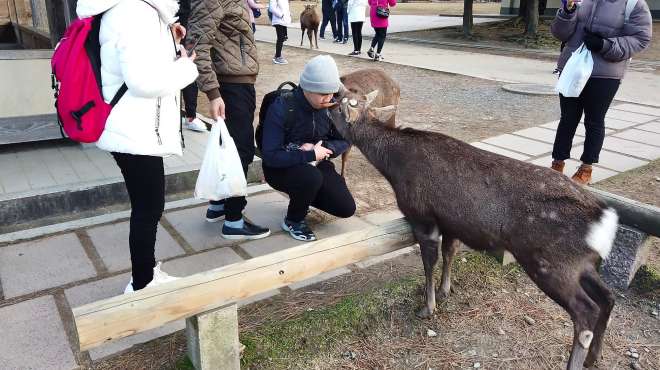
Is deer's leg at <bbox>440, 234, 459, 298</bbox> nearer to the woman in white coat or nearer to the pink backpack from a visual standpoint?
the pink backpack

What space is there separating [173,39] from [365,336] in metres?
1.83

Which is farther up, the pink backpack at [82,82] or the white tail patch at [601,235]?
the pink backpack at [82,82]

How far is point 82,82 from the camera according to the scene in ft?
7.60

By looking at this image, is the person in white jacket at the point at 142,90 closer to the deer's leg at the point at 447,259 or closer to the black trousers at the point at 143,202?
the black trousers at the point at 143,202

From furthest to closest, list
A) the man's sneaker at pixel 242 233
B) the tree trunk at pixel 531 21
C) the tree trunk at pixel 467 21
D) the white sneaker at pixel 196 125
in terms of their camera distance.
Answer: the tree trunk at pixel 467 21
the tree trunk at pixel 531 21
the white sneaker at pixel 196 125
the man's sneaker at pixel 242 233

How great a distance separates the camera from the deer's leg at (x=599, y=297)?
2395mm

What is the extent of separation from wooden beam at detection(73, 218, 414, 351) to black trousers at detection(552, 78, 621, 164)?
2733mm

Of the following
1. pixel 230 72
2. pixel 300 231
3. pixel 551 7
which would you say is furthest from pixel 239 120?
pixel 551 7

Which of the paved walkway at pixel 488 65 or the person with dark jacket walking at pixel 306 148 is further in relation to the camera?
the paved walkway at pixel 488 65

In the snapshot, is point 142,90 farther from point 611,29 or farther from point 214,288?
point 611,29

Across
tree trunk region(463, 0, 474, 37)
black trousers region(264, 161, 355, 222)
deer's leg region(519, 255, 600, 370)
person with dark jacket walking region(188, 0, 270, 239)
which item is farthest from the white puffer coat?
tree trunk region(463, 0, 474, 37)

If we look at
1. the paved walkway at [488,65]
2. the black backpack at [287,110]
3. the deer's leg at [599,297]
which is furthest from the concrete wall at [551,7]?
the deer's leg at [599,297]

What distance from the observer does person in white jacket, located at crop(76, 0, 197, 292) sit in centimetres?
225

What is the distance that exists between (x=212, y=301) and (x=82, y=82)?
1.10m
